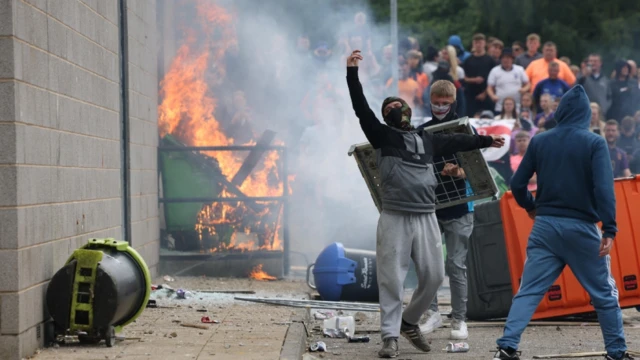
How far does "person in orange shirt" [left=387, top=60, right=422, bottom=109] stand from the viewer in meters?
15.9

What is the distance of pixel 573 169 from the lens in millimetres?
6926

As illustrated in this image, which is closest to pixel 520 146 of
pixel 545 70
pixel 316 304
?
pixel 545 70

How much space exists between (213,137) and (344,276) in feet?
12.1

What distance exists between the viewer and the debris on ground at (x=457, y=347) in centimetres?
785

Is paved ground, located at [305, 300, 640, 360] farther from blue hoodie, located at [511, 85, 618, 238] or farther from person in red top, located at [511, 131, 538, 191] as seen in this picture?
person in red top, located at [511, 131, 538, 191]

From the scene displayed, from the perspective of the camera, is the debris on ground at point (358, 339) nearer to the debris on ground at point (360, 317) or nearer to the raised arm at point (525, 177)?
the debris on ground at point (360, 317)

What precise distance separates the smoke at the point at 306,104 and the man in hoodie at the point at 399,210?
5.14 m

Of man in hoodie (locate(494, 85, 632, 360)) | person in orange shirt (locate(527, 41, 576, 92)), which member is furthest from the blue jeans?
person in orange shirt (locate(527, 41, 576, 92))

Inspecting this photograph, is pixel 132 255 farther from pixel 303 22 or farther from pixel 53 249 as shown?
pixel 303 22

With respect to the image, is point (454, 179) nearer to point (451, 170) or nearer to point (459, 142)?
point (451, 170)

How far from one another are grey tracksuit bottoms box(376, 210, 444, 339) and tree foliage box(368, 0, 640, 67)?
2185 cm

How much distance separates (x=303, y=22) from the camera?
55.5 feet

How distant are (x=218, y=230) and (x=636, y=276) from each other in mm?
5383

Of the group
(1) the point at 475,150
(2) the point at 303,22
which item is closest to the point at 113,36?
(1) the point at 475,150
